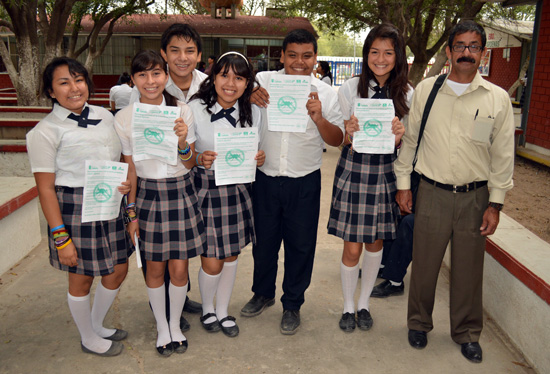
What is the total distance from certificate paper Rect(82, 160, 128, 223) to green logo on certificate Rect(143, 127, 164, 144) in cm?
20

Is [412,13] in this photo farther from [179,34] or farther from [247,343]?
[247,343]

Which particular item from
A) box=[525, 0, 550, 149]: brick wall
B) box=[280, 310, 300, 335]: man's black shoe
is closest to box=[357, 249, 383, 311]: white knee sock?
box=[280, 310, 300, 335]: man's black shoe

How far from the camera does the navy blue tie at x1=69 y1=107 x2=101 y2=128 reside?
2.60 metres

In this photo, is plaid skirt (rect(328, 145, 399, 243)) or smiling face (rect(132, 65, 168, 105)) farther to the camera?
plaid skirt (rect(328, 145, 399, 243))

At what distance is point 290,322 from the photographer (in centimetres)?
327

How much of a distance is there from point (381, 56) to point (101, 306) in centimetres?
236

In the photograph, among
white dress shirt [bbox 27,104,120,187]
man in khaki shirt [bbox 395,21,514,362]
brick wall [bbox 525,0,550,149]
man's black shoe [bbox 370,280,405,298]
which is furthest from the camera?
brick wall [bbox 525,0,550,149]

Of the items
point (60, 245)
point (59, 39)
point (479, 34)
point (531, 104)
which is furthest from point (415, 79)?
point (60, 245)

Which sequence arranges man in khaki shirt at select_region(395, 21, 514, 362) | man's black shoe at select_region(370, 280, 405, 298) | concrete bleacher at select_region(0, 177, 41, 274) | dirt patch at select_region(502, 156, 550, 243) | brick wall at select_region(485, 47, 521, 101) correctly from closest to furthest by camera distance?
man in khaki shirt at select_region(395, 21, 514, 362) → man's black shoe at select_region(370, 280, 405, 298) → concrete bleacher at select_region(0, 177, 41, 274) → dirt patch at select_region(502, 156, 550, 243) → brick wall at select_region(485, 47, 521, 101)

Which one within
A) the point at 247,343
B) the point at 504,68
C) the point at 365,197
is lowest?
the point at 247,343

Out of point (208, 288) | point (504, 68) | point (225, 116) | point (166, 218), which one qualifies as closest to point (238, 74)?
point (225, 116)

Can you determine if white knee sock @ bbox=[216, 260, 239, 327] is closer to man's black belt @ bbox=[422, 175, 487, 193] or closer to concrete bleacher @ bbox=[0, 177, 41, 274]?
man's black belt @ bbox=[422, 175, 487, 193]

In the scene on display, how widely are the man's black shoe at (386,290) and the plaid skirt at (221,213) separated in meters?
1.38

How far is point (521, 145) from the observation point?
31.3 feet
